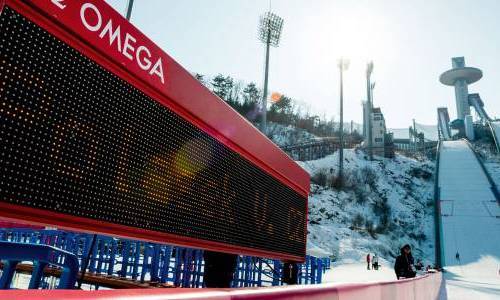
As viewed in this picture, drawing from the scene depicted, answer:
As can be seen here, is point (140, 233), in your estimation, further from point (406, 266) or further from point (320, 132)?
point (320, 132)

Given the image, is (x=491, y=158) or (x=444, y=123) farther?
(x=444, y=123)

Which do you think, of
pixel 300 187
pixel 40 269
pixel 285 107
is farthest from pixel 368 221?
pixel 285 107

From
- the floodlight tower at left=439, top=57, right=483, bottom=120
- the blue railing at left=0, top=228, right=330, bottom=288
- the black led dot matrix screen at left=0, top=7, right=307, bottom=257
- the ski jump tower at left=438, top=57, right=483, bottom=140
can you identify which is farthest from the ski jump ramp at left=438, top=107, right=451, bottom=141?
the black led dot matrix screen at left=0, top=7, right=307, bottom=257

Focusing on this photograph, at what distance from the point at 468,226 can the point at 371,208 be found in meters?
8.97

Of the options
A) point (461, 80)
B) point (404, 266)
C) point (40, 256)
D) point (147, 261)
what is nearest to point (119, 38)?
point (40, 256)

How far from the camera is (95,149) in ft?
7.45

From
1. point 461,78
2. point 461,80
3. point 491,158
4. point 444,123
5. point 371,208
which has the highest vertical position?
point 461,78

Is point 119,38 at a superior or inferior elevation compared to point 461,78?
inferior

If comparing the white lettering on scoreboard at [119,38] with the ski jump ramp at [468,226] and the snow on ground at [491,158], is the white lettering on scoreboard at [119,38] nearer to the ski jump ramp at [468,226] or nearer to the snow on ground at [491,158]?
the ski jump ramp at [468,226]

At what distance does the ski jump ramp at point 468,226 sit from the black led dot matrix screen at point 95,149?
1206cm

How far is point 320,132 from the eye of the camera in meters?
77.1

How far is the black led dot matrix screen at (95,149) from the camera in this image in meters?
1.84

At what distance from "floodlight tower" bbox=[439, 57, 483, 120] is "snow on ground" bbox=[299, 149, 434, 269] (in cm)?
2944

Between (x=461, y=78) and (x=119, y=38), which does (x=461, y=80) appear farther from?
(x=119, y=38)
